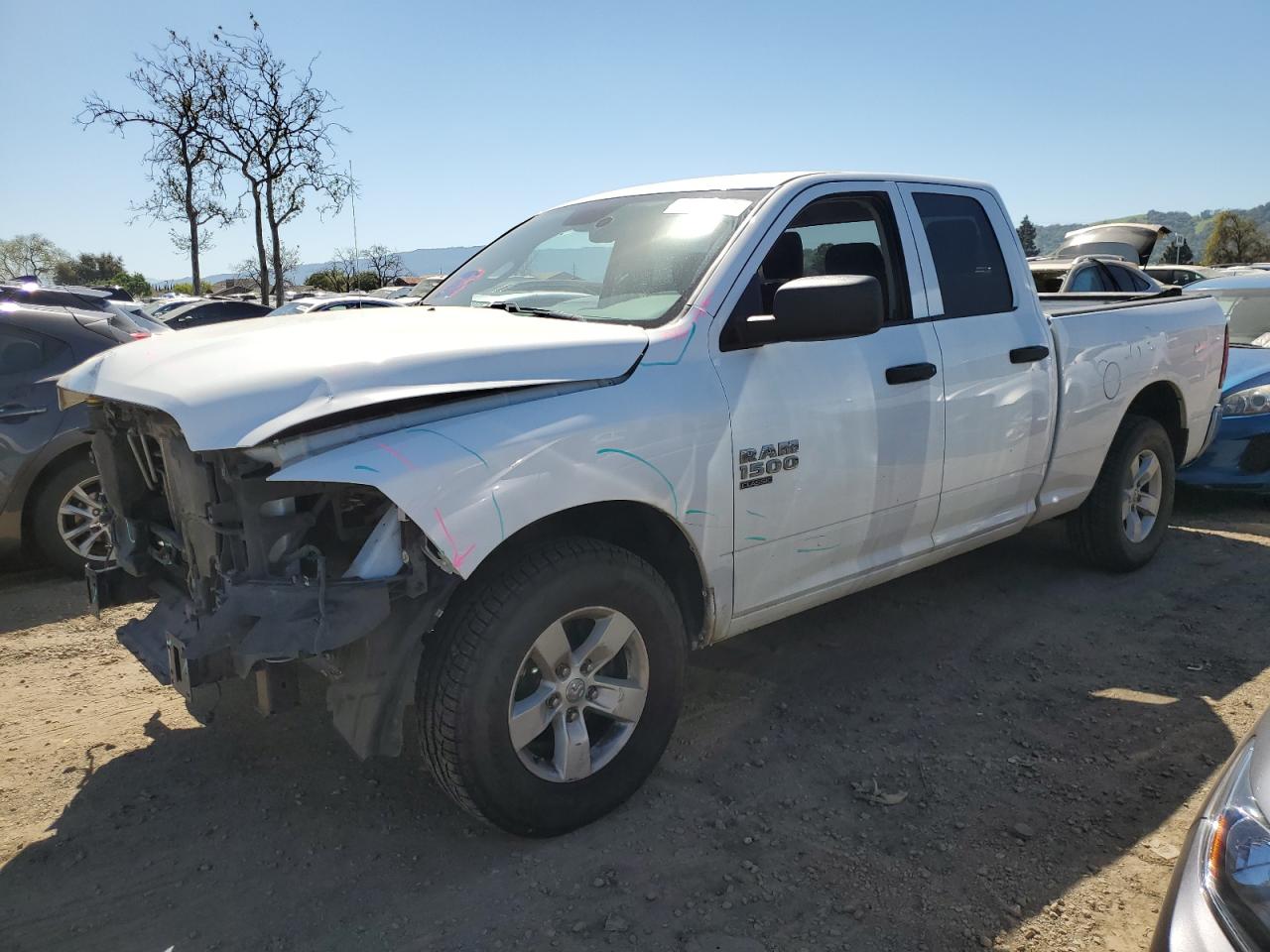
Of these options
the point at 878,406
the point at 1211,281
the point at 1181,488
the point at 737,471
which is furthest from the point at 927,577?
the point at 1211,281

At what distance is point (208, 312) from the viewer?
1878 centimetres

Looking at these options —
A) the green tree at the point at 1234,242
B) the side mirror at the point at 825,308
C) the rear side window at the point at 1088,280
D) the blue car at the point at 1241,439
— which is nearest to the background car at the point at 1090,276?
the rear side window at the point at 1088,280

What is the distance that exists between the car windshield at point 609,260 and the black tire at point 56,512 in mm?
2641

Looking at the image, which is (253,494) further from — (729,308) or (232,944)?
(729,308)

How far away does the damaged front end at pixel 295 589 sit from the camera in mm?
2436

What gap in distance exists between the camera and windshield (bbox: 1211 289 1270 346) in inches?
328

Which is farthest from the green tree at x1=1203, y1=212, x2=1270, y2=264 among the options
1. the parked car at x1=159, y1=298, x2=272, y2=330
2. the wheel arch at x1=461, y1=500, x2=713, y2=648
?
the wheel arch at x1=461, y1=500, x2=713, y2=648

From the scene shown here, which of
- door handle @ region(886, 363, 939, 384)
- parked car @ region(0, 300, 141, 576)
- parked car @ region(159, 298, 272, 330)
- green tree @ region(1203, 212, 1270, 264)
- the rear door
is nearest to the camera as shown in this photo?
door handle @ region(886, 363, 939, 384)

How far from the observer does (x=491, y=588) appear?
2.66m

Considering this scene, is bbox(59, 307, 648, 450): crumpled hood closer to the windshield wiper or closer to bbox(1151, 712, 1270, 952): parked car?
the windshield wiper

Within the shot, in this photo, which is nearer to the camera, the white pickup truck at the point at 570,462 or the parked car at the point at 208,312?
the white pickup truck at the point at 570,462

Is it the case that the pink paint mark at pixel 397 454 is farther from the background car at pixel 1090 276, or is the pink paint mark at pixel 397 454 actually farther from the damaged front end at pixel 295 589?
the background car at pixel 1090 276

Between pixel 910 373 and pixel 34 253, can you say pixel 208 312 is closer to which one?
pixel 910 373

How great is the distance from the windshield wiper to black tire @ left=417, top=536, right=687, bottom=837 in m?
0.87
